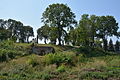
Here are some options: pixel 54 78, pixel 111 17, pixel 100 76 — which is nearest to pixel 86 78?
pixel 100 76

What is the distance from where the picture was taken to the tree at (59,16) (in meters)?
57.1

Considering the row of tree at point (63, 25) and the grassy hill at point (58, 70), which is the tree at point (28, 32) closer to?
the row of tree at point (63, 25)

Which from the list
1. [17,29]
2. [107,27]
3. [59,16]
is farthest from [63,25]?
[17,29]

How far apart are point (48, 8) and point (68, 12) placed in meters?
4.96

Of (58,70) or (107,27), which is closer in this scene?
(58,70)

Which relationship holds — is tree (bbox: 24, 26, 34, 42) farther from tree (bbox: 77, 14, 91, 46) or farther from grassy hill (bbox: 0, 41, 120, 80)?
grassy hill (bbox: 0, 41, 120, 80)

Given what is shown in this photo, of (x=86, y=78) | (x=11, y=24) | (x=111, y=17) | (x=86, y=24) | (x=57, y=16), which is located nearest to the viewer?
→ (x=86, y=78)

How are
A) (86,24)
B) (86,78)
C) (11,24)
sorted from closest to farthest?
1. (86,78)
2. (86,24)
3. (11,24)

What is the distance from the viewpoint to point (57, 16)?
187ft

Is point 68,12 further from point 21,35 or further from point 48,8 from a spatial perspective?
point 21,35

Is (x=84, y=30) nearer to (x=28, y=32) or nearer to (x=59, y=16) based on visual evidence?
(x=59, y=16)

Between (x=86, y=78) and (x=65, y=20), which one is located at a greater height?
(x=65, y=20)

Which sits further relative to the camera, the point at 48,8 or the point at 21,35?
the point at 21,35

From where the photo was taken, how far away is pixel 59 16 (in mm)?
57062
